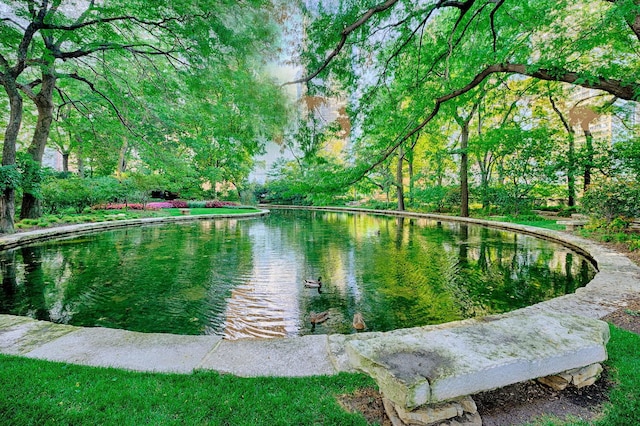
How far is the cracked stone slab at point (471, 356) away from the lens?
1.63 meters

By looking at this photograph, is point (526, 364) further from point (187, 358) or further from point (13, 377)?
point (13, 377)

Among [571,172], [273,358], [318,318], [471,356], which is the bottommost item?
[318,318]

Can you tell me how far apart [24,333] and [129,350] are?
4.29 ft

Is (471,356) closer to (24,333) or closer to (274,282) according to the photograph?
(24,333)

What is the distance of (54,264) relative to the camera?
22.2ft

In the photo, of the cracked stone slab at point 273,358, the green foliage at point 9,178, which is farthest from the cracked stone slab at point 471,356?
the green foliage at point 9,178

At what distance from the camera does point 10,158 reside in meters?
10.1

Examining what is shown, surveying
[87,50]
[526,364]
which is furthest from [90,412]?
[87,50]

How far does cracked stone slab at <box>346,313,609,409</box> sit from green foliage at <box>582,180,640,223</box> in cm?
976

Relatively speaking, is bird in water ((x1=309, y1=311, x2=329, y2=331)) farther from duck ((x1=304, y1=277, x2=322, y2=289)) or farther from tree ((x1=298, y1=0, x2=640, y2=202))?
tree ((x1=298, y1=0, x2=640, y2=202))

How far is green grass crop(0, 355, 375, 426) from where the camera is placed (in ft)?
5.83

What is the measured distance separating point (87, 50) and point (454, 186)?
19368mm

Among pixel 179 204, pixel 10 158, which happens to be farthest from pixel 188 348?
pixel 179 204

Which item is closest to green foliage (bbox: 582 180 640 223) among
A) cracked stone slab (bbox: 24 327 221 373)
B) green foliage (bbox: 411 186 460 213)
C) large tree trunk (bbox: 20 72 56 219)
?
green foliage (bbox: 411 186 460 213)
